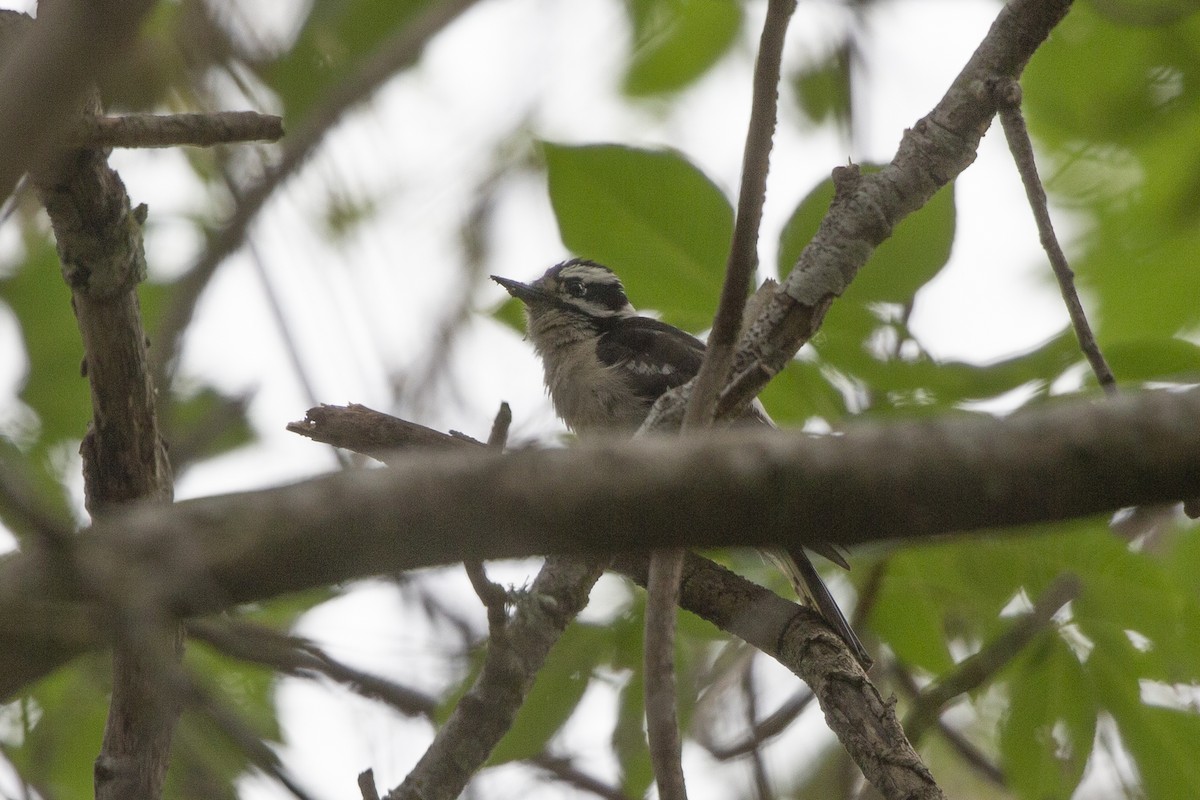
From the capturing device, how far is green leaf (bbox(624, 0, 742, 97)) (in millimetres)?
5270

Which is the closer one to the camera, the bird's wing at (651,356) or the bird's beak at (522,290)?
the bird's wing at (651,356)

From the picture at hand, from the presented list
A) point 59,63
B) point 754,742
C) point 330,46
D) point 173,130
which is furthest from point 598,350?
point 59,63

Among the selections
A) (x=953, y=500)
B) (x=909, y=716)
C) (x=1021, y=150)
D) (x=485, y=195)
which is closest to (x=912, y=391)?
(x=1021, y=150)

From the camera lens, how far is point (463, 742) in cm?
278

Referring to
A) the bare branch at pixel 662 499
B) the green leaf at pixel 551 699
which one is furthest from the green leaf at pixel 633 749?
the bare branch at pixel 662 499

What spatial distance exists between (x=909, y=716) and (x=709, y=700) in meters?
0.98

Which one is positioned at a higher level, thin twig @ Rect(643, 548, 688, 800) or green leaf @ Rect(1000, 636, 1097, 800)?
thin twig @ Rect(643, 548, 688, 800)

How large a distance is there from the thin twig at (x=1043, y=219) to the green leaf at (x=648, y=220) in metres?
0.78

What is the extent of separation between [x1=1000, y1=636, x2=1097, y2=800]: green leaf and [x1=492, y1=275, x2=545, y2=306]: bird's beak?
373 cm

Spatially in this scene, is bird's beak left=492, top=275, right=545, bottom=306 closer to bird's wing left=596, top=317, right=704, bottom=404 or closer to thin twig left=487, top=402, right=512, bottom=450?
bird's wing left=596, top=317, right=704, bottom=404

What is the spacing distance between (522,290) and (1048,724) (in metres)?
3.92

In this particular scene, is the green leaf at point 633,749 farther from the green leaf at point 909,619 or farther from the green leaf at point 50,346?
the green leaf at point 50,346

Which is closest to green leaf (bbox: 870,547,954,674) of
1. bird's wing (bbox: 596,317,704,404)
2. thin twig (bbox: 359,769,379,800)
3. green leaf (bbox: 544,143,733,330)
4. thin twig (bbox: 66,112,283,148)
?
green leaf (bbox: 544,143,733,330)

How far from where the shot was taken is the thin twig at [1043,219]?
2572 millimetres
